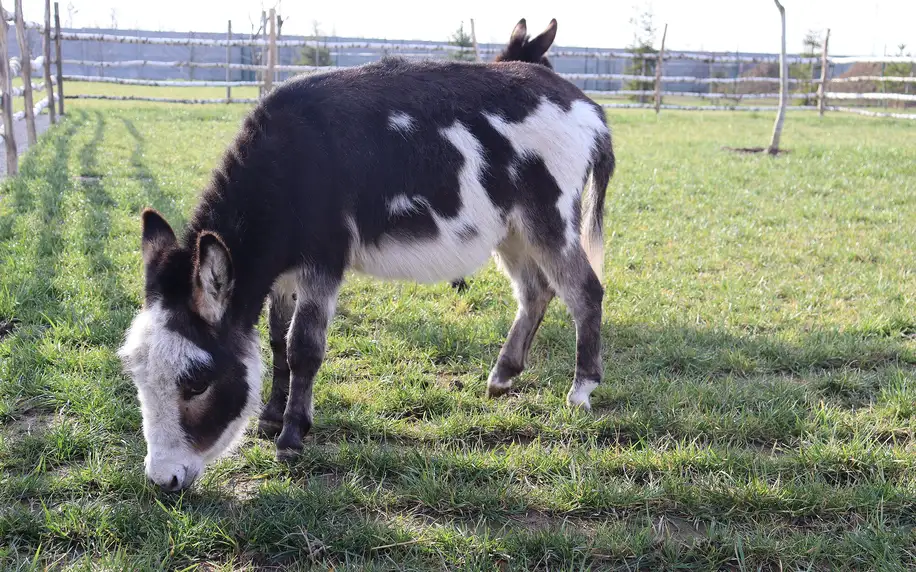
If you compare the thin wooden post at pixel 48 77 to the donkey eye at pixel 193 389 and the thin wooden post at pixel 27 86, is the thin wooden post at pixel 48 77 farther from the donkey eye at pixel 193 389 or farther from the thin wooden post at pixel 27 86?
the donkey eye at pixel 193 389

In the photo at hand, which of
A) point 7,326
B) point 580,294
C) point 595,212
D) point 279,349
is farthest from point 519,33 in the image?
point 7,326

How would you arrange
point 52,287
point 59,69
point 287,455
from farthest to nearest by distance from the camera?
1. point 59,69
2. point 52,287
3. point 287,455

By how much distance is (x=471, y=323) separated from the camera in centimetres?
481

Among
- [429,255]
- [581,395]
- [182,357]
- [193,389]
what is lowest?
[581,395]

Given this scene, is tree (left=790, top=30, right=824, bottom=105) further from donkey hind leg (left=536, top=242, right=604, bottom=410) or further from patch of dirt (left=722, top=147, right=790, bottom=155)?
donkey hind leg (left=536, top=242, right=604, bottom=410)

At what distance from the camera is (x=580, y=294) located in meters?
3.85

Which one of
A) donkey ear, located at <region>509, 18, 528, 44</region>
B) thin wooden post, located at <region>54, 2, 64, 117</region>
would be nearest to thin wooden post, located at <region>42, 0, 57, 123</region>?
thin wooden post, located at <region>54, 2, 64, 117</region>

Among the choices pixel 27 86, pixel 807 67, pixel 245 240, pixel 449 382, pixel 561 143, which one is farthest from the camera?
pixel 807 67

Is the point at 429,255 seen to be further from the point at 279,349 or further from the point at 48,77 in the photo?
the point at 48,77

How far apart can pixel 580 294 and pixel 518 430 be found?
32.0 inches

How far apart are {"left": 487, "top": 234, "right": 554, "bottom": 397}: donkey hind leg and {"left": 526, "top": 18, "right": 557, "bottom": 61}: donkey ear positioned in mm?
1687

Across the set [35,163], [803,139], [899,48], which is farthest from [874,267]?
[899,48]

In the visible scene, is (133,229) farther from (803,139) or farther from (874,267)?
(803,139)

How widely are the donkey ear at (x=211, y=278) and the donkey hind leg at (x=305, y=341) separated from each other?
1.34 ft
